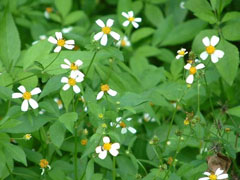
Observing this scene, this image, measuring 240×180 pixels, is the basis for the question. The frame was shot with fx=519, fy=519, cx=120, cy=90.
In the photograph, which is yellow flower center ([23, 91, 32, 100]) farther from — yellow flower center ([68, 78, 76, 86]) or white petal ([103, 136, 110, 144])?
white petal ([103, 136, 110, 144])

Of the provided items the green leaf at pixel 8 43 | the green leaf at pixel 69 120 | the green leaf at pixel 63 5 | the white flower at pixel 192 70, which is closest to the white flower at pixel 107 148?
the green leaf at pixel 69 120

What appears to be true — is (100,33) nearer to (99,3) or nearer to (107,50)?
(107,50)

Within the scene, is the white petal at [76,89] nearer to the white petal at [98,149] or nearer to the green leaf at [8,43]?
the white petal at [98,149]

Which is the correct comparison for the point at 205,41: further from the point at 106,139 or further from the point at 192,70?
the point at 106,139

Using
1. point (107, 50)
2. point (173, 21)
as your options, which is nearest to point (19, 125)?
point (107, 50)

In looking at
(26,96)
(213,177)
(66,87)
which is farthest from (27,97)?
(213,177)

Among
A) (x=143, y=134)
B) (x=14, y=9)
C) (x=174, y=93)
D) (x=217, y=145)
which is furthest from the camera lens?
(x=14, y=9)
